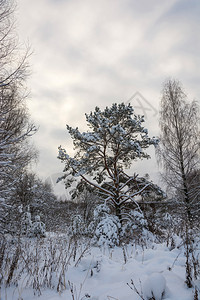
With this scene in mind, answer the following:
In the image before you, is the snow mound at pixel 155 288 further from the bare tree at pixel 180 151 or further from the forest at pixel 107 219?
the bare tree at pixel 180 151

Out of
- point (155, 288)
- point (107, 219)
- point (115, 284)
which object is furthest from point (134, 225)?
point (155, 288)

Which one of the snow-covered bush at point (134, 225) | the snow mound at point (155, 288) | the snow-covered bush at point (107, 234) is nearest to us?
the snow mound at point (155, 288)

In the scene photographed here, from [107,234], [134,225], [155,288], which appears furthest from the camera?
[134,225]

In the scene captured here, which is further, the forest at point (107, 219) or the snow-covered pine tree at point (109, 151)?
the snow-covered pine tree at point (109, 151)

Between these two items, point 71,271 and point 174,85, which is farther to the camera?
point 174,85

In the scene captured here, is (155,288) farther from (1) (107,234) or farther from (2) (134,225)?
(2) (134,225)

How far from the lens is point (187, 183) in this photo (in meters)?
9.88

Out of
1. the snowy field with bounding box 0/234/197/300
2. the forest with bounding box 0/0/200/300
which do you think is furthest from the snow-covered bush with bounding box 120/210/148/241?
the snowy field with bounding box 0/234/197/300

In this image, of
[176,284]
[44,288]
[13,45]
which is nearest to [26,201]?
[13,45]

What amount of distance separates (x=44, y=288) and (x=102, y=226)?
4.17 metres

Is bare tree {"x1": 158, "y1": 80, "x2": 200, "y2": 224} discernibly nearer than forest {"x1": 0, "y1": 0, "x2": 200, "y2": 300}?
No

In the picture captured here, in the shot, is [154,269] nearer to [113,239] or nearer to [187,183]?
[113,239]

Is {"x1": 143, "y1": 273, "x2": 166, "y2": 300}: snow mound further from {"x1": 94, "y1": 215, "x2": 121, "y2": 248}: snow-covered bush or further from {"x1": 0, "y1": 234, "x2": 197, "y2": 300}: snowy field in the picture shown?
{"x1": 94, "y1": 215, "x2": 121, "y2": 248}: snow-covered bush

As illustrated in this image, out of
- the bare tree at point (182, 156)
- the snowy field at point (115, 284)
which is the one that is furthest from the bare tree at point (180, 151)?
the snowy field at point (115, 284)
